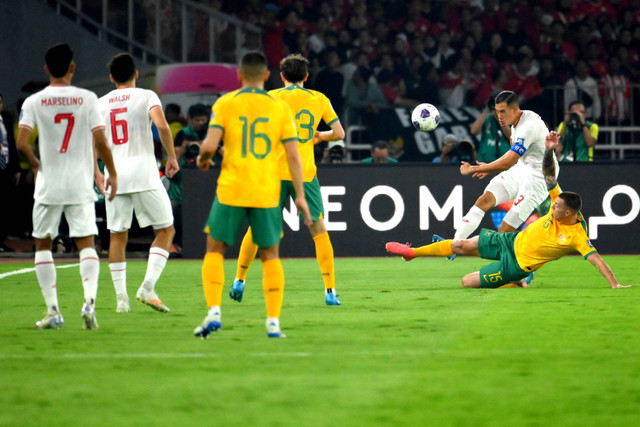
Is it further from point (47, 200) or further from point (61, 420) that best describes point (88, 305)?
point (61, 420)

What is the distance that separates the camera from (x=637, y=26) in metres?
21.4

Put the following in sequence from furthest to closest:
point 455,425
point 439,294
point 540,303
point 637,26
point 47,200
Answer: point 637,26, point 439,294, point 540,303, point 47,200, point 455,425

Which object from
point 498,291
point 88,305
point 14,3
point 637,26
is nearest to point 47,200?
point 88,305

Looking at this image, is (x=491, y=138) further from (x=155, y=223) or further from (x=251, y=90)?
(x=251, y=90)

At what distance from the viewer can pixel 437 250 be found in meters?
11.0

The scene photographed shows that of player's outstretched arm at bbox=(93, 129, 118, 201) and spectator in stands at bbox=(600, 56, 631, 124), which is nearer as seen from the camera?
player's outstretched arm at bbox=(93, 129, 118, 201)

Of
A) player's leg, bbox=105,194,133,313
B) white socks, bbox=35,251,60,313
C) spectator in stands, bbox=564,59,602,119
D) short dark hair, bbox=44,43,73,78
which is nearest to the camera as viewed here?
short dark hair, bbox=44,43,73,78

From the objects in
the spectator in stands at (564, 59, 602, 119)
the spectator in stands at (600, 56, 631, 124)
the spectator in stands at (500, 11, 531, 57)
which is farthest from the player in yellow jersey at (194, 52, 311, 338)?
the spectator in stands at (500, 11, 531, 57)

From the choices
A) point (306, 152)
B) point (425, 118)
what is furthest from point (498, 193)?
point (306, 152)

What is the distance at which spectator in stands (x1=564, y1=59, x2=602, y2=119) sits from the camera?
18861 mm

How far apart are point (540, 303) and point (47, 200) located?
4224mm

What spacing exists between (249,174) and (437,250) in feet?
15.3

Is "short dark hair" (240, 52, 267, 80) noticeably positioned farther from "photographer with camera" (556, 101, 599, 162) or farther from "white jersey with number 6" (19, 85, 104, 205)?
"photographer with camera" (556, 101, 599, 162)

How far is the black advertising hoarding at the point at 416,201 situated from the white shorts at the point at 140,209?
687 cm
